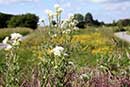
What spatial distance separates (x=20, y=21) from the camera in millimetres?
51344

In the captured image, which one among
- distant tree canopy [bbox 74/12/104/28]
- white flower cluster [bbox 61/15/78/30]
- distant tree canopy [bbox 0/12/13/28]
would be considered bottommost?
distant tree canopy [bbox 0/12/13/28]

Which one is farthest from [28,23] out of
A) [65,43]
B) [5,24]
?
[65,43]

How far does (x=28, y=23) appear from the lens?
168 feet

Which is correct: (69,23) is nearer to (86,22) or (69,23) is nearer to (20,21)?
(86,22)

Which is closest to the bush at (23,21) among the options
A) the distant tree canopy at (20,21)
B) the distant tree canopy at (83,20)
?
the distant tree canopy at (20,21)


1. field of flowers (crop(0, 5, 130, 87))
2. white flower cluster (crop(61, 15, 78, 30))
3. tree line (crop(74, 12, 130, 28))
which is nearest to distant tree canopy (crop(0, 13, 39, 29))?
tree line (crop(74, 12, 130, 28))

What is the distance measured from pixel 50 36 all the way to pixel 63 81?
4.61 ft

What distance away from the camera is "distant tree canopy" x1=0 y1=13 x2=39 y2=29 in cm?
4909

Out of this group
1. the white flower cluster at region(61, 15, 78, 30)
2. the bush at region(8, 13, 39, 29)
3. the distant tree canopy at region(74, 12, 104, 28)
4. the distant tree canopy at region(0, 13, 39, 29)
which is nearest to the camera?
the white flower cluster at region(61, 15, 78, 30)

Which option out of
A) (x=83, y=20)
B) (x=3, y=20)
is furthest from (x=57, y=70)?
(x=3, y=20)

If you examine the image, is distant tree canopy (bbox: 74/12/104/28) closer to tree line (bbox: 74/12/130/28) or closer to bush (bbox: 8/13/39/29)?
tree line (bbox: 74/12/130/28)

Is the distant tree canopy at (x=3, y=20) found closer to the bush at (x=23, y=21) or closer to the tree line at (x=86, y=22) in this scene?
the bush at (x=23, y=21)

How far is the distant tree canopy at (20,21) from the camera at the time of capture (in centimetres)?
4909

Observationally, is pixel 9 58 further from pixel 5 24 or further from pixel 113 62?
pixel 5 24
